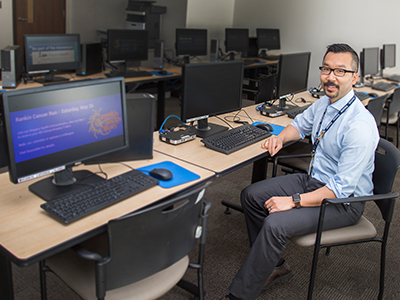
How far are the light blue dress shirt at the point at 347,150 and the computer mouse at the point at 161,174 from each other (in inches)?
31.7

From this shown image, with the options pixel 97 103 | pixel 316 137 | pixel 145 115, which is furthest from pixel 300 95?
pixel 97 103

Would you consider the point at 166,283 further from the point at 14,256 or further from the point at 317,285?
the point at 317,285

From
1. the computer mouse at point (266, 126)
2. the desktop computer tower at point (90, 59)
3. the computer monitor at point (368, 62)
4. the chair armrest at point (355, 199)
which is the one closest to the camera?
the chair armrest at point (355, 199)

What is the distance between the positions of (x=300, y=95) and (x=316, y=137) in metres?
1.84

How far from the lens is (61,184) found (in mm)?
1626

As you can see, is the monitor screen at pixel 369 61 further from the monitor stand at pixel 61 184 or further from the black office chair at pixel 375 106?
the monitor stand at pixel 61 184

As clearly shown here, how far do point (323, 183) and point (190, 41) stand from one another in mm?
3920

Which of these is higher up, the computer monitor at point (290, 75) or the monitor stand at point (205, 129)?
the computer monitor at point (290, 75)

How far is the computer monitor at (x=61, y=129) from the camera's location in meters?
1.38

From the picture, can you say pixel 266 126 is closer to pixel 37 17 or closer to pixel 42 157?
pixel 42 157

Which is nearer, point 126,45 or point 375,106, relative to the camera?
point 375,106

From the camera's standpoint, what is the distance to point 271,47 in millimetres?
6707

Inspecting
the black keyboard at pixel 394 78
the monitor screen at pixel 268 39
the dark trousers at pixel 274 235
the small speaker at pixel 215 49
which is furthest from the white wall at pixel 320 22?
the dark trousers at pixel 274 235

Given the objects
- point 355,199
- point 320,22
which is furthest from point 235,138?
point 320,22
